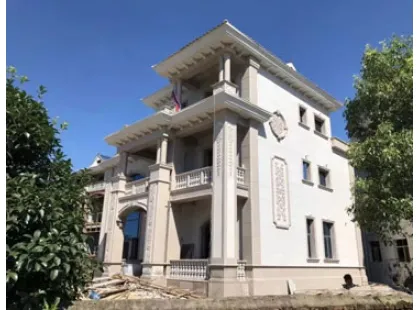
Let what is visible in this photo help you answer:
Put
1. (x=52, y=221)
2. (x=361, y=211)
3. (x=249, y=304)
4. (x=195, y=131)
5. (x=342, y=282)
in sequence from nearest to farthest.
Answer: (x=52, y=221) → (x=249, y=304) → (x=361, y=211) → (x=195, y=131) → (x=342, y=282)

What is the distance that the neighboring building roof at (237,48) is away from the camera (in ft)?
51.1

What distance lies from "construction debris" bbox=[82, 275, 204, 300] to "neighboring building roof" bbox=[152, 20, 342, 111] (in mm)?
11488

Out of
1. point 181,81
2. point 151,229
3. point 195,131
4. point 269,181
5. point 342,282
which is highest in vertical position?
point 181,81

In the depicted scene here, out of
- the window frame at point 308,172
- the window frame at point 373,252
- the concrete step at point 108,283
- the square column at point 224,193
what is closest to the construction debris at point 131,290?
the concrete step at point 108,283

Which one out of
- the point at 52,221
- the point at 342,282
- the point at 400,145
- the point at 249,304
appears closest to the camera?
the point at 52,221

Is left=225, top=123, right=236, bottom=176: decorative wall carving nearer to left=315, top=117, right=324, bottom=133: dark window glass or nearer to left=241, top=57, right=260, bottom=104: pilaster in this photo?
left=241, top=57, right=260, bottom=104: pilaster

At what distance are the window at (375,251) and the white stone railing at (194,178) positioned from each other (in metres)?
14.9

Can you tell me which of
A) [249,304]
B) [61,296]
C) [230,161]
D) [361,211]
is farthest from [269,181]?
[61,296]

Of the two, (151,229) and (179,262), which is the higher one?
(151,229)

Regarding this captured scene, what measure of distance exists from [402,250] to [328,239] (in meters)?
6.04

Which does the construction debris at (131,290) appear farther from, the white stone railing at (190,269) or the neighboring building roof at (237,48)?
the neighboring building roof at (237,48)

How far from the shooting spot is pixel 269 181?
50.8 feet

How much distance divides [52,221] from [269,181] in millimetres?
12753

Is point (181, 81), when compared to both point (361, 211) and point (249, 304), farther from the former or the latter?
point (249, 304)
